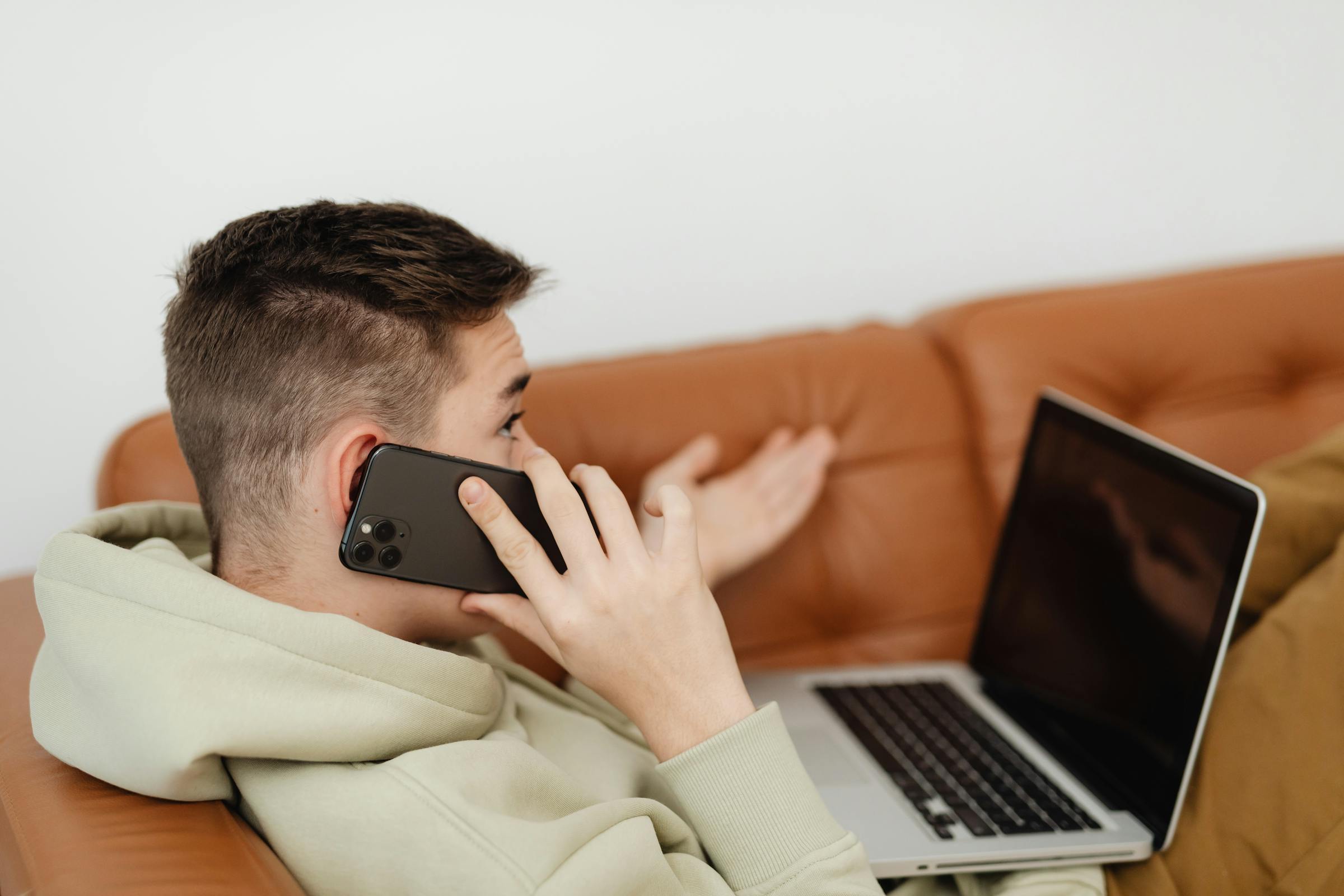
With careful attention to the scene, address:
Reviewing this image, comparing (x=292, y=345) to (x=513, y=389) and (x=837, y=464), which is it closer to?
(x=513, y=389)

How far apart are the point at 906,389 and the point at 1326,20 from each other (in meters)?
1.00

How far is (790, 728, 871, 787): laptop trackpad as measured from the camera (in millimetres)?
1103

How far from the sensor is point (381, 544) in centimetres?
83

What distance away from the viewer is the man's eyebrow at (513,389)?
0.93 meters

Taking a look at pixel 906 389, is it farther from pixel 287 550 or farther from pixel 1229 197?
pixel 287 550

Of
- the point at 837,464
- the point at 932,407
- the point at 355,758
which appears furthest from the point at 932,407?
the point at 355,758

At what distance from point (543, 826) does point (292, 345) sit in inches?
17.4

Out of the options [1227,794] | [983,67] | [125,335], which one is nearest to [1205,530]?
[1227,794]

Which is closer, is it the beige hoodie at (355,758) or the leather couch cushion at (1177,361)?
the beige hoodie at (355,758)

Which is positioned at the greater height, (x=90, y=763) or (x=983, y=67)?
(x=983, y=67)

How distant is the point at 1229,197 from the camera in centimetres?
168

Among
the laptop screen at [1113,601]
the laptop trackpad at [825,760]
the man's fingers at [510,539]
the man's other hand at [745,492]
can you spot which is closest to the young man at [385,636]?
the man's fingers at [510,539]

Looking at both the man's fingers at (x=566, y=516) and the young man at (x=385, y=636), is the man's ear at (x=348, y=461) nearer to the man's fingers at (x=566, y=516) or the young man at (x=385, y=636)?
the young man at (x=385, y=636)

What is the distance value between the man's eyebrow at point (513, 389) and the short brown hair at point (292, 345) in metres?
0.06
